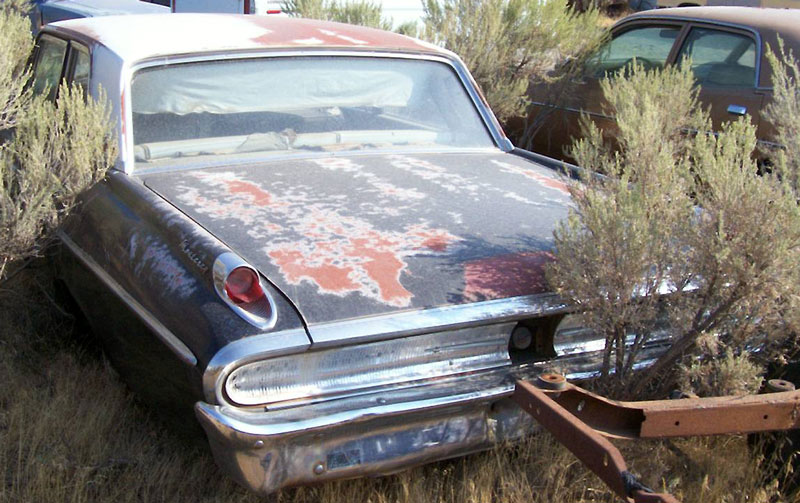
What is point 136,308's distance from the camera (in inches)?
112

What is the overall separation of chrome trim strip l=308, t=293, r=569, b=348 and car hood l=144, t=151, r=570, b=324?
0.03m

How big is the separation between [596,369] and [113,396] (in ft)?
5.81

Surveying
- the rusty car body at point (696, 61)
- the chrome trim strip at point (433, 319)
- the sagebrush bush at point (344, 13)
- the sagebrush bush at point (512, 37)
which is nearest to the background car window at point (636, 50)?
the rusty car body at point (696, 61)

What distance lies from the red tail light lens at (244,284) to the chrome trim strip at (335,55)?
118 cm

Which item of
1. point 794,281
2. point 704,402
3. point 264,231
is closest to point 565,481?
point 704,402

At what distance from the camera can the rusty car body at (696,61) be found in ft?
18.2

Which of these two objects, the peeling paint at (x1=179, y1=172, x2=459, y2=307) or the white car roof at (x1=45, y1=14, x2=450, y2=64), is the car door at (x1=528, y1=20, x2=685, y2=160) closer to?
the white car roof at (x1=45, y1=14, x2=450, y2=64)

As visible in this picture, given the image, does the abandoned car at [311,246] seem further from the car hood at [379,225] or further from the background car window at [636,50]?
the background car window at [636,50]

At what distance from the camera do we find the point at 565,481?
283cm

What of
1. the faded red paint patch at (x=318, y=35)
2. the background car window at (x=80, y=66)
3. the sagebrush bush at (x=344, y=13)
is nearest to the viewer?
the background car window at (x=80, y=66)

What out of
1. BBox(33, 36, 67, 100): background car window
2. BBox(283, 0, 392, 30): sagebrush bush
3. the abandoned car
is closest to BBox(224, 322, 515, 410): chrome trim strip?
the abandoned car

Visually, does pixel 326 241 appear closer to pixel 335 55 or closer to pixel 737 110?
pixel 335 55

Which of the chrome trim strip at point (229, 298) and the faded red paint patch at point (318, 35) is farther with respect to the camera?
the faded red paint patch at point (318, 35)

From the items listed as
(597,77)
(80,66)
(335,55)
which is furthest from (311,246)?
(597,77)
